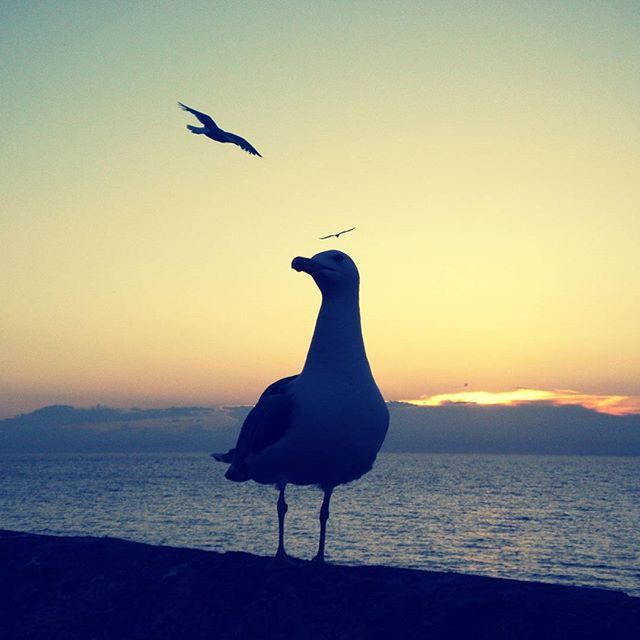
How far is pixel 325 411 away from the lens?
6215mm

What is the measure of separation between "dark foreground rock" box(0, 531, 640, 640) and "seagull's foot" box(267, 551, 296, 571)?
0.06 metres

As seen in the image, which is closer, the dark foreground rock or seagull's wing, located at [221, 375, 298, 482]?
the dark foreground rock

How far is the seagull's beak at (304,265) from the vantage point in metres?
6.59

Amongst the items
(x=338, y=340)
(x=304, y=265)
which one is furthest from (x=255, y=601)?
(x=304, y=265)

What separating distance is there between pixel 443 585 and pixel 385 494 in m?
117

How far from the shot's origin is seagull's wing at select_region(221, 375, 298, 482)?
21.1 feet

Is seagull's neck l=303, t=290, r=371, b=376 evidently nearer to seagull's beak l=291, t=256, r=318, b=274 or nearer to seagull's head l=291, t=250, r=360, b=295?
seagull's head l=291, t=250, r=360, b=295

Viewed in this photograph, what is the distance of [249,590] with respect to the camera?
18.0ft

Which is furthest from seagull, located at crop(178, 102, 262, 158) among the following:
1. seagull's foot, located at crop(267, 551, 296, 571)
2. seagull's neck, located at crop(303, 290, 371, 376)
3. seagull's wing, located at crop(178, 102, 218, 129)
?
seagull's foot, located at crop(267, 551, 296, 571)

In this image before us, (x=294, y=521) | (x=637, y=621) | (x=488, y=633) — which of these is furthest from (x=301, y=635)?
(x=294, y=521)

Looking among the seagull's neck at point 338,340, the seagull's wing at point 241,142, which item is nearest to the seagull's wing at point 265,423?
the seagull's neck at point 338,340

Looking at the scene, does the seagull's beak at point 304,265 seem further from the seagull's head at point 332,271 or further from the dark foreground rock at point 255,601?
the dark foreground rock at point 255,601

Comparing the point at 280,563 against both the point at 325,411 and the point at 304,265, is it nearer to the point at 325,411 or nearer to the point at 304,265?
the point at 325,411

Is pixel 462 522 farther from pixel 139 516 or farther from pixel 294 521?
pixel 139 516
